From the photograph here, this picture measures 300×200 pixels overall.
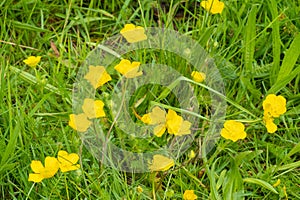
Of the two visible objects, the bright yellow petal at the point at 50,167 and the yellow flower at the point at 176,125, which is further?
the yellow flower at the point at 176,125

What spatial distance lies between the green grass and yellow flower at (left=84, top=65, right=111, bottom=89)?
84 millimetres

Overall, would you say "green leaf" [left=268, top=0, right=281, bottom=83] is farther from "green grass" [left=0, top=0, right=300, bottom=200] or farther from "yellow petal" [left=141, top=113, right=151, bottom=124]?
"yellow petal" [left=141, top=113, right=151, bottom=124]

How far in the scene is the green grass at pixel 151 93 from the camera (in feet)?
5.85

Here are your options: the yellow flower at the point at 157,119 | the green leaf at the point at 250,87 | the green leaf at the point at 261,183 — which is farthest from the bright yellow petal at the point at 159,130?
the green leaf at the point at 250,87

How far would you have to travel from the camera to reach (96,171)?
1.80 metres

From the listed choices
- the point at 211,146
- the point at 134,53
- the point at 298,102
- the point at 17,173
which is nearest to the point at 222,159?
the point at 211,146

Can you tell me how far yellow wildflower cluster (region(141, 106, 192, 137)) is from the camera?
1.78m

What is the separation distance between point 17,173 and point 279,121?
0.89m

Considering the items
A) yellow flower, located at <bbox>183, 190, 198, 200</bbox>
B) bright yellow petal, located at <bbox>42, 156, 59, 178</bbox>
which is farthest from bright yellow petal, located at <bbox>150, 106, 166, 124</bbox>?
bright yellow petal, located at <bbox>42, 156, 59, 178</bbox>

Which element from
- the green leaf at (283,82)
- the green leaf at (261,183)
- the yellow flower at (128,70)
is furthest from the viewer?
the green leaf at (283,82)

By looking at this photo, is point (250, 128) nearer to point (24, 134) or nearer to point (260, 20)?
point (260, 20)

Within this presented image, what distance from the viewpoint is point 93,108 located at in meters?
1.80

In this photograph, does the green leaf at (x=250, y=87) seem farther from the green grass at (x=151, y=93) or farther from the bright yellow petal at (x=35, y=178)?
the bright yellow petal at (x=35, y=178)

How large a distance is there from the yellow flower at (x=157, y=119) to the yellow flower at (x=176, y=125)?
0.07 feet
